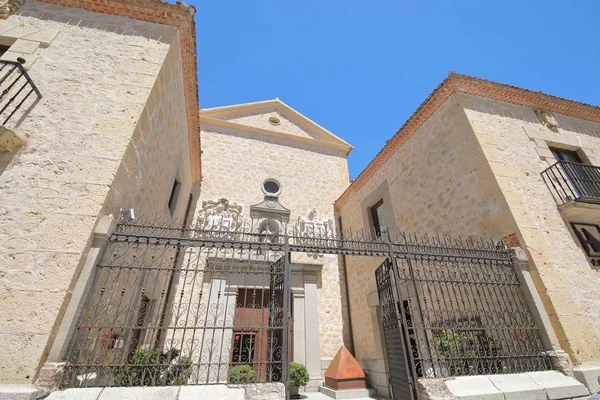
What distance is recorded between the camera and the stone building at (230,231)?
2932 mm

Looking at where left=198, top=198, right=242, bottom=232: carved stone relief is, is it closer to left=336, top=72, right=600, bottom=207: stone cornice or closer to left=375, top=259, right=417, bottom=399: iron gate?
left=336, top=72, right=600, bottom=207: stone cornice

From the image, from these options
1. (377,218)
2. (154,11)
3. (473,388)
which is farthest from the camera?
(377,218)

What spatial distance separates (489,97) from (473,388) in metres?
5.91

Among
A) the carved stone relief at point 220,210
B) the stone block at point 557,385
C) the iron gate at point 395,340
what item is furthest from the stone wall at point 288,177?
the stone block at point 557,385

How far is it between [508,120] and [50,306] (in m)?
8.33

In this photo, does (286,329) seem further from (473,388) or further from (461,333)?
(461,333)

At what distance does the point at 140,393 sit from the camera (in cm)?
260

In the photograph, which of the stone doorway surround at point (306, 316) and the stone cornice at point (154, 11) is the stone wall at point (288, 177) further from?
the stone cornice at point (154, 11)

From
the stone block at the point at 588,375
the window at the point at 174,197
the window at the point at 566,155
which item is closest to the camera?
the stone block at the point at 588,375

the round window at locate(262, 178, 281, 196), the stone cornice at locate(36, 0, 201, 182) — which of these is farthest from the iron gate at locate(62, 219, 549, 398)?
the round window at locate(262, 178, 281, 196)

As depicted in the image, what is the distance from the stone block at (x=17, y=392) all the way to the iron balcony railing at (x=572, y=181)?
25.6 feet

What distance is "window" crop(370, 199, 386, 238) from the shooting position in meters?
8.80

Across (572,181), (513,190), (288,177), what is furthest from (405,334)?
(288,177)

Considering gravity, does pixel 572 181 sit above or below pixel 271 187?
below
